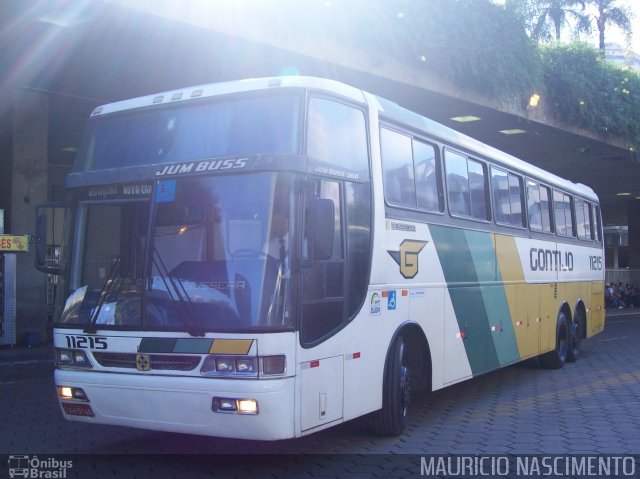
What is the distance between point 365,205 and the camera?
6996mm

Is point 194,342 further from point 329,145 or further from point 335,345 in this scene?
point 329,145

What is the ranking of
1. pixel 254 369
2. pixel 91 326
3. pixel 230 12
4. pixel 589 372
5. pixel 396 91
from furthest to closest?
pixel 396 91 < pixel 589 372 < pixel 230 12 < pixel 91 326 < pixel 254 369

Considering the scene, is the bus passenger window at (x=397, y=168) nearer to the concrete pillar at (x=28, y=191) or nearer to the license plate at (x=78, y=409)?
the license plate at (x=78, y=409)

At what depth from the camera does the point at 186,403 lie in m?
5.79

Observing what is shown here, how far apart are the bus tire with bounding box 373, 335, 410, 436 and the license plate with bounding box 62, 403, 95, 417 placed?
8.99 feet

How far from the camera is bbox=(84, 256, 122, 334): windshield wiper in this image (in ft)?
20.4

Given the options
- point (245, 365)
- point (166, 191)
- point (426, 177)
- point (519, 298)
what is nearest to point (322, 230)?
point (245, 365)

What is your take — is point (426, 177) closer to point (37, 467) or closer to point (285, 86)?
point (285, 86)

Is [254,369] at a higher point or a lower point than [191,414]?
higher

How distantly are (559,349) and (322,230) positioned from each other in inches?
351

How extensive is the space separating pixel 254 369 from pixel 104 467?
6.42 ft

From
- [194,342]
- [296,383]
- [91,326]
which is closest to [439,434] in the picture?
[296,383]

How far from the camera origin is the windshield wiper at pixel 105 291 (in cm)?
621

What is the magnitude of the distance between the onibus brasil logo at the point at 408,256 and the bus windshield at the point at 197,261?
1.99 metres
